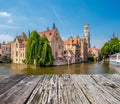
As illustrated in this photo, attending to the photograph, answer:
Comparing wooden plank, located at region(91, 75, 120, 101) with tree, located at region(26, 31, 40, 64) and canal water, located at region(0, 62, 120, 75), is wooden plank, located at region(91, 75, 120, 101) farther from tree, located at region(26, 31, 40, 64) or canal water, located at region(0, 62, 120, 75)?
tree, located at region(26, 31, 40, 64)

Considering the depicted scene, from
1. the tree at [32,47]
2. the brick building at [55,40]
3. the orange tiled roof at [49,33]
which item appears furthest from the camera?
the brick building at [55,40]

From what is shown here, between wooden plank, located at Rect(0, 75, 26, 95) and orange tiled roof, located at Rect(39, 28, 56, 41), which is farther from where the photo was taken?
orange tiled roof, located at Rect(39, 28, 56, 41)

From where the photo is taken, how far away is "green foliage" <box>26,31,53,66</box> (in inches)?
1494

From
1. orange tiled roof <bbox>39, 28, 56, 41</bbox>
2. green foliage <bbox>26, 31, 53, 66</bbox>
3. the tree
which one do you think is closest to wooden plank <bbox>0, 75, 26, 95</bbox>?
green foliage <bbox>26, 31, 53, 66</bbox>

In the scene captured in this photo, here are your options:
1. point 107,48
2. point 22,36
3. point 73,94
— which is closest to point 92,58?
point 107,48

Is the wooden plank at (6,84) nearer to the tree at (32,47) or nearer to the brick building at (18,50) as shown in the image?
the tree at (32,47)

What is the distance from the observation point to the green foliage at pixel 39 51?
37.9 metres

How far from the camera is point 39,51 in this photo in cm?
3891

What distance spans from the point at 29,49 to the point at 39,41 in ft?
12.1

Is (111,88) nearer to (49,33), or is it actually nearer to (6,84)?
(6,84)

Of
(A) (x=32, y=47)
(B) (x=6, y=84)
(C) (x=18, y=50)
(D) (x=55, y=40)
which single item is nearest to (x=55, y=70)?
(A) (x=32, y=47)

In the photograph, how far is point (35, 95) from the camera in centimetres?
202

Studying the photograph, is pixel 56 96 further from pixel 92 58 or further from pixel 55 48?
pixel 92 58

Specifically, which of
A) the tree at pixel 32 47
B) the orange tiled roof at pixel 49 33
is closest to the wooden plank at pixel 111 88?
the tree at pixel 32 47
